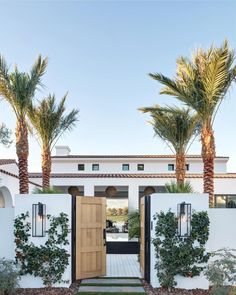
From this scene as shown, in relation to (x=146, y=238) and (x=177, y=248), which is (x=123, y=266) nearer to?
(x=146, y=238)

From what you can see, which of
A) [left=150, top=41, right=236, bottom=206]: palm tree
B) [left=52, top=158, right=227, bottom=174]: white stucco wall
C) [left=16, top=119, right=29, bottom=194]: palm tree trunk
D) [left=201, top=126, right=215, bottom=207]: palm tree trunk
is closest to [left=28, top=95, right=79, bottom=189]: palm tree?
[left=16, top=119, right=29, bottom=194]: palm tree trunk

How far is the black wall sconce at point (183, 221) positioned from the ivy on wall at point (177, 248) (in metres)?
0.08

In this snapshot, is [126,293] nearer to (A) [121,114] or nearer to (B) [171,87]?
(B) [171,87]

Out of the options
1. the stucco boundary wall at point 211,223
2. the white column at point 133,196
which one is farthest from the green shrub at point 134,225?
the white column at point 133,196

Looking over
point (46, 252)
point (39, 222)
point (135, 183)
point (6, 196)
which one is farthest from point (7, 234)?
point (135, 183)

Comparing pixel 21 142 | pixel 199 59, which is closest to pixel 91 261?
pixel 21 142

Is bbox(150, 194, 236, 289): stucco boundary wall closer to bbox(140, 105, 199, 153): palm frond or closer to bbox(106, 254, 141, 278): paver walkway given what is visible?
bbox(106, 254, 141, 278): paver walkway

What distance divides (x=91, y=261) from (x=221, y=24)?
33.9 ft

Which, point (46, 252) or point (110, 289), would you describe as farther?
point (46, 252)

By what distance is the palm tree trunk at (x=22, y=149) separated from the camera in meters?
13.4

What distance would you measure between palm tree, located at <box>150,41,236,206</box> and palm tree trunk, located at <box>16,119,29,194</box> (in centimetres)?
561

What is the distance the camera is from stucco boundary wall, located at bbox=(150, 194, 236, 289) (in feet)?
30.2

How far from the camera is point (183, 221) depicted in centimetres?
915

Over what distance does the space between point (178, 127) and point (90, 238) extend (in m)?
6.92
